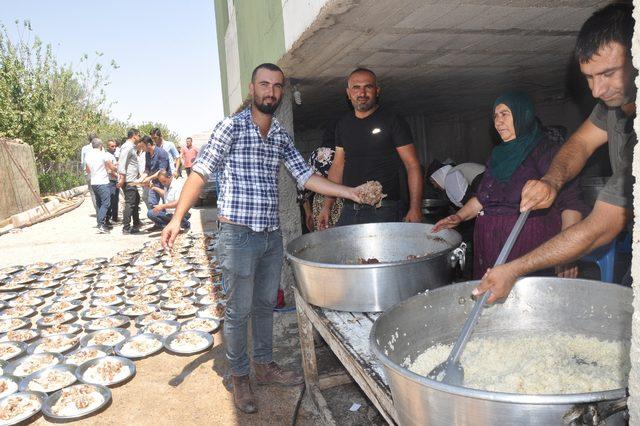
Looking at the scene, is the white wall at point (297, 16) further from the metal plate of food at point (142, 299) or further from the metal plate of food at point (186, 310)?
the metal plate of food at point (142, 299)

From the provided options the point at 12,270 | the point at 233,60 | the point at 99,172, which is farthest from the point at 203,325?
the point at 99,172

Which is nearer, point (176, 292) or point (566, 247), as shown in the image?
point (566, 247)

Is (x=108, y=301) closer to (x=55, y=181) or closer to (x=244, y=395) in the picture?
(x=244, y=395)

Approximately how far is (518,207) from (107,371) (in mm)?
3086

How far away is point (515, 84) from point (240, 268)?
4389mm

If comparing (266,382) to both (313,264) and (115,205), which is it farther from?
(115,205)

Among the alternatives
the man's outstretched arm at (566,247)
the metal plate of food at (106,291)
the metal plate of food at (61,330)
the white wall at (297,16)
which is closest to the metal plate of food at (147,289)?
the metal plate of food at (106,291)

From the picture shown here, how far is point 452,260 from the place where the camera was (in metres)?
2.02

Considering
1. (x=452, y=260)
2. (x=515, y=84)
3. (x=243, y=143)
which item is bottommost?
(x=452, y=260)

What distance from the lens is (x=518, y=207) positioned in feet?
8.26

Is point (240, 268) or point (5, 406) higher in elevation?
point (240, 268)

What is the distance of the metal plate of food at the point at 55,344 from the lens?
3.96 meters

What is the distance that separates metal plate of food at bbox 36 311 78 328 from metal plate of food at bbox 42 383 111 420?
Answer: 1670mm

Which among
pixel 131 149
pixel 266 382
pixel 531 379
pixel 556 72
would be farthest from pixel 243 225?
pixel 131 149
